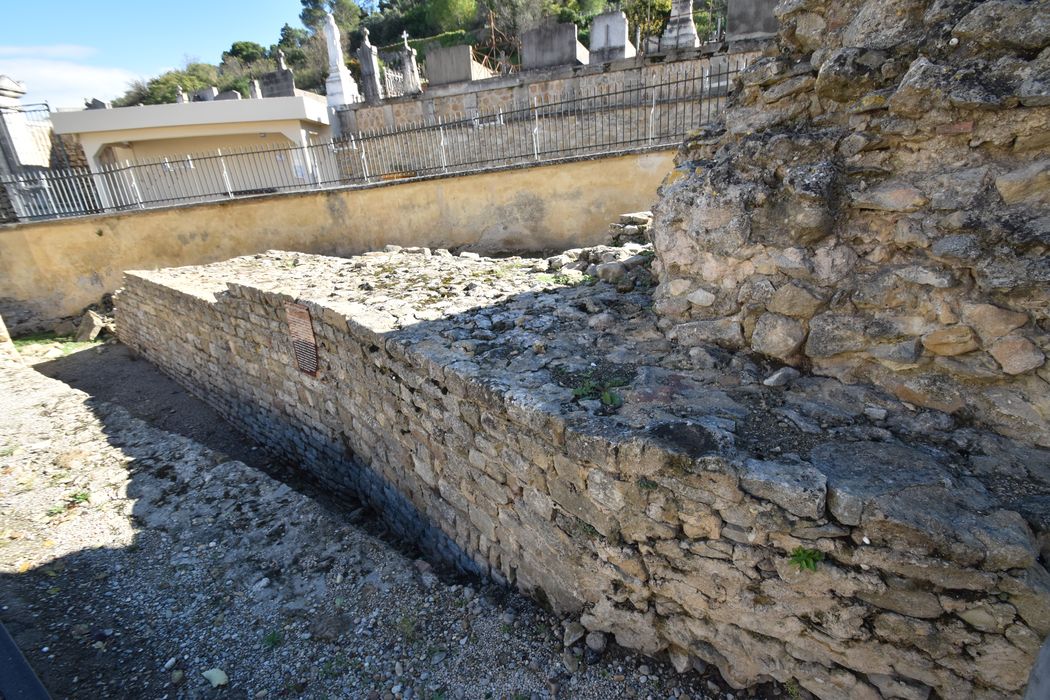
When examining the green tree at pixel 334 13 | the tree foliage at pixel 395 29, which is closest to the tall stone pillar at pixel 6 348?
the tree foliage at pixel 395 29

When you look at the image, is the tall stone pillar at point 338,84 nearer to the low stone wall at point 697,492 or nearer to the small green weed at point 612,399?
the low stone wall at point 697,492

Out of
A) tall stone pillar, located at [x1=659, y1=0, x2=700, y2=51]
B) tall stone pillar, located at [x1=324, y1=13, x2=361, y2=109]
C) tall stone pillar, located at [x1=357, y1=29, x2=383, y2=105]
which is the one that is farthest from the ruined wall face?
tall stone pillar, located at [x1=324, y1=13, x2=361, y2=109]

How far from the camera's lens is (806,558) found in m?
2.02

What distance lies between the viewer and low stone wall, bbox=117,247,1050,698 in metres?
1.82

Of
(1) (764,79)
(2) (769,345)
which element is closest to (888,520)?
(2) (769,345)

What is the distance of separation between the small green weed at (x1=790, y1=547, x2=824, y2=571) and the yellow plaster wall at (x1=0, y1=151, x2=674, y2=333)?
600 cm

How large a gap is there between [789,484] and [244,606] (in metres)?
3.43

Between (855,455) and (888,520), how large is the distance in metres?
0.34

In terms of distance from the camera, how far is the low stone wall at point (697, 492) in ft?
5.98

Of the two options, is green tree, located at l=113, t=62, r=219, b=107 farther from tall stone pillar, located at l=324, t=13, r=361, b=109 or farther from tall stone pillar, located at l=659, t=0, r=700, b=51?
tall stone pillar, located at l=659, t=0, r=700, b=51

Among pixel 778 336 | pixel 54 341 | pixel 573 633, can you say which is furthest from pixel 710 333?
pixel 54 341

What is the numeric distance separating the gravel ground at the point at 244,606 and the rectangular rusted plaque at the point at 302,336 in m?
1.14

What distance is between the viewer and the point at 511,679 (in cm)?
273

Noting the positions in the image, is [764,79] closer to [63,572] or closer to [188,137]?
[63,572]
